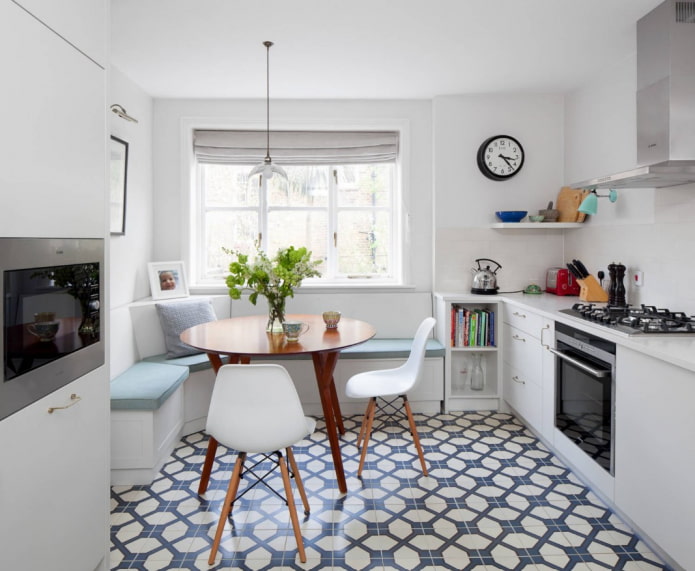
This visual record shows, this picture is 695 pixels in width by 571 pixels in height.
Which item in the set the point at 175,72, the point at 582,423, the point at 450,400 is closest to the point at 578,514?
the point at 582,423

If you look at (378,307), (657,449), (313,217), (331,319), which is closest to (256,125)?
(313,217)

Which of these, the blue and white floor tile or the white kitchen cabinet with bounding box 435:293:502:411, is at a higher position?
the white kitchen cabinet with bounding box 435:293:502:411

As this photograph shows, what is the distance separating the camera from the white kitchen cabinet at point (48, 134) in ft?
4.45

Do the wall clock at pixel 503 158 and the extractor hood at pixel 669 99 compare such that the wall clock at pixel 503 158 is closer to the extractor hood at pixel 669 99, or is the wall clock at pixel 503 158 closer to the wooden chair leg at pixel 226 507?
the extractor hood at pixel 669 99

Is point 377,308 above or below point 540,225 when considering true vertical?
below

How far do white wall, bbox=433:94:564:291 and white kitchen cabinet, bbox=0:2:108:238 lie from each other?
2.94 metres

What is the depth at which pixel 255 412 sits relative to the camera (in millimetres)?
2123

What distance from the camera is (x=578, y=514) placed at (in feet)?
8.17

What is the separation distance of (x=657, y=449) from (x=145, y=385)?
8.61 ft

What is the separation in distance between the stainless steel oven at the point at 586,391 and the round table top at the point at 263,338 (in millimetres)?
1108

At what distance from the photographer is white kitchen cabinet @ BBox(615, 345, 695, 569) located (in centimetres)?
188

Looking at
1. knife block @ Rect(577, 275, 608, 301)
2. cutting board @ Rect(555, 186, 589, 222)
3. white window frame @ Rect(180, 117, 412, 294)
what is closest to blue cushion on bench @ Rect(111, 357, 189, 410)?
white window frame @ Rect(180, 117, 412, 294)

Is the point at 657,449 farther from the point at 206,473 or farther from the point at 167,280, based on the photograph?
the point at 167,280

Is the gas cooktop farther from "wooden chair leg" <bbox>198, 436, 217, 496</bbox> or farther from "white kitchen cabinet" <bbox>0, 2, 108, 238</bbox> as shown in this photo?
"white kitchen cabinet" <bbox>0, 2, 108, 238</bbox>
